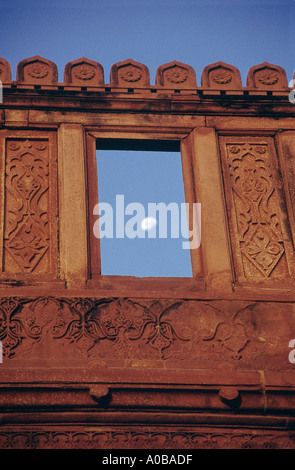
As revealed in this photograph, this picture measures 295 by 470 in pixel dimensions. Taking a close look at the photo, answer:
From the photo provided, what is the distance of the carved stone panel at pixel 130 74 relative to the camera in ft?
32.4

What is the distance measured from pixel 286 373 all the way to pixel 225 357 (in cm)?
53

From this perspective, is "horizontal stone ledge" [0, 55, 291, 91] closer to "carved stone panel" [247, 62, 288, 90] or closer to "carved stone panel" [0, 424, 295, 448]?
"carved stone panel" [247, 62, 288, 90]

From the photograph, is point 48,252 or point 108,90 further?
point 108,90

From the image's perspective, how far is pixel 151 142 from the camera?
9570 mm

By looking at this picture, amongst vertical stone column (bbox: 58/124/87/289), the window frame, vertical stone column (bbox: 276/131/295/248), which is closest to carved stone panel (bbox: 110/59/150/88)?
the window frame

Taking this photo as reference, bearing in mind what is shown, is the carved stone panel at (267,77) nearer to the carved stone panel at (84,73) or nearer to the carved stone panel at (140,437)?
the carved stone panel at (84,73)

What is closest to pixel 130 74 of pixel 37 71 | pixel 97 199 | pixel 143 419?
pixel 37 71

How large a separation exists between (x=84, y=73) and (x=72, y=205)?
1.67 m

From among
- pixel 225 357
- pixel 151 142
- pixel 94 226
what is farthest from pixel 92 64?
pixel 225 357

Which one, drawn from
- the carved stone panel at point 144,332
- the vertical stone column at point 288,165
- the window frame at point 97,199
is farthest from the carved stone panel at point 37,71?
the carved stone panel at point 144,332

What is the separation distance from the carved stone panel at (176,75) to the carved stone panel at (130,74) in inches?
5.6

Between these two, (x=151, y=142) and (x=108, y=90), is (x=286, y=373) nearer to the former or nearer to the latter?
(x=151, y=142)

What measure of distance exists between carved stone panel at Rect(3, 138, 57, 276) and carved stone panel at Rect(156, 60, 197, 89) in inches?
55.8
